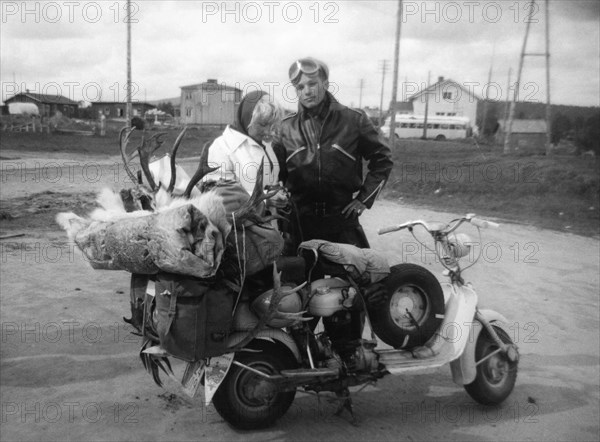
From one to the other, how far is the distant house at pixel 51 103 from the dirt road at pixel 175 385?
53553 millimetres

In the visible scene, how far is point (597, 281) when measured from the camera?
7.48 m

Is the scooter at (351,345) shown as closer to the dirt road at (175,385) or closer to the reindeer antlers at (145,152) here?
the dirt road at (175,385)

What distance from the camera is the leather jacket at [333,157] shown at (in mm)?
3943

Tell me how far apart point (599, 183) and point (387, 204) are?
Answer: 191 inches


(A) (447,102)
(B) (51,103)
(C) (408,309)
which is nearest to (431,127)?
(A) (447,102)

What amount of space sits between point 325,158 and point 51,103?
60.4 m

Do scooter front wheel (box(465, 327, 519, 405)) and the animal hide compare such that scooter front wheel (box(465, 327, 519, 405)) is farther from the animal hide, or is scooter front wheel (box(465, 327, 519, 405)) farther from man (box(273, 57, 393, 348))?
the animal hide

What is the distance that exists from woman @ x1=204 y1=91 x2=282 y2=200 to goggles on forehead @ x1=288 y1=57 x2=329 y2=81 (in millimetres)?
349

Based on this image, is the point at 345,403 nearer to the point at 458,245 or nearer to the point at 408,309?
the point at 408,309

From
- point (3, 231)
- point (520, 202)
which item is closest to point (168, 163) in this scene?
point (3, 231)

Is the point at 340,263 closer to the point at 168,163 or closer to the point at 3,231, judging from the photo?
the point at 168,163

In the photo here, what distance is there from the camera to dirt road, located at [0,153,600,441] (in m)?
3.57

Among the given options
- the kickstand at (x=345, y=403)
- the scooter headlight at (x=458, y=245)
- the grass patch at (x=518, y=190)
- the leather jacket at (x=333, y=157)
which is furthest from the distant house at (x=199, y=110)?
the kickstand at (x=345, y=403)

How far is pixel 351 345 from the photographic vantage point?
12.2 ft
